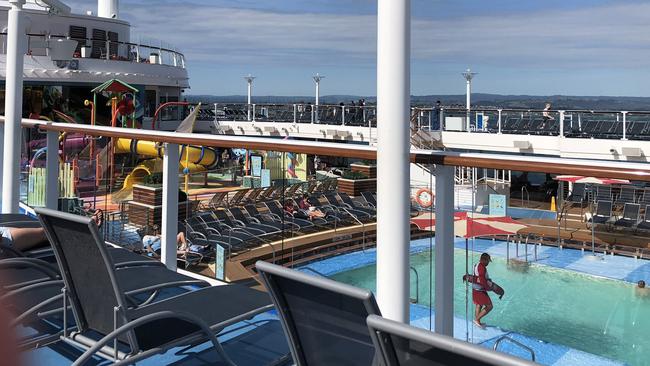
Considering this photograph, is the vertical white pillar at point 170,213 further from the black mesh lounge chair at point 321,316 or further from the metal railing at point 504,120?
the metal railing at point 504,120

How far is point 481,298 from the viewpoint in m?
2.48

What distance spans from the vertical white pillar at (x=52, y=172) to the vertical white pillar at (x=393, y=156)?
2.96 metres

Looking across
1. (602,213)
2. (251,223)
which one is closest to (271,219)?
(251,223)

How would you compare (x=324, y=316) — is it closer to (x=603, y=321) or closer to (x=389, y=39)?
(x=389, y=39)

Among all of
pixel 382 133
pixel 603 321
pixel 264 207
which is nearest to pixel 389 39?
pixel 382 133

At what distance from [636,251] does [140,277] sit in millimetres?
2680

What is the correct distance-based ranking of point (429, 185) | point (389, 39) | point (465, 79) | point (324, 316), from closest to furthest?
1. point (324, 316)
2. point (389, 39)
3. point (429, 185)
4. point (465, 79)

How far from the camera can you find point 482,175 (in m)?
2.81

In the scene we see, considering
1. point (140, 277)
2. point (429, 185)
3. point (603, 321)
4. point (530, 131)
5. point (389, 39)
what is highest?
point (530, 131)

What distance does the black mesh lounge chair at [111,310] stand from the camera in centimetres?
209

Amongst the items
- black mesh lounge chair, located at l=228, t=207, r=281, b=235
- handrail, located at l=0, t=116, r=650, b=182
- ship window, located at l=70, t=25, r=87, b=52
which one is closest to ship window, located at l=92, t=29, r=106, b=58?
ship window, located at l=70, t=25, r=87, b=52

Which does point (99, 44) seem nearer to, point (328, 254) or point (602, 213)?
point (328, 254)

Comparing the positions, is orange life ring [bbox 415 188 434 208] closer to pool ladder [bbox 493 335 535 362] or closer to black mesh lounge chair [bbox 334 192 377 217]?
pool ladder [bbox 493 335 535 362]

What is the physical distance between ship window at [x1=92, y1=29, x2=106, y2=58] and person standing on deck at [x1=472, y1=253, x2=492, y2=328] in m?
19.2
